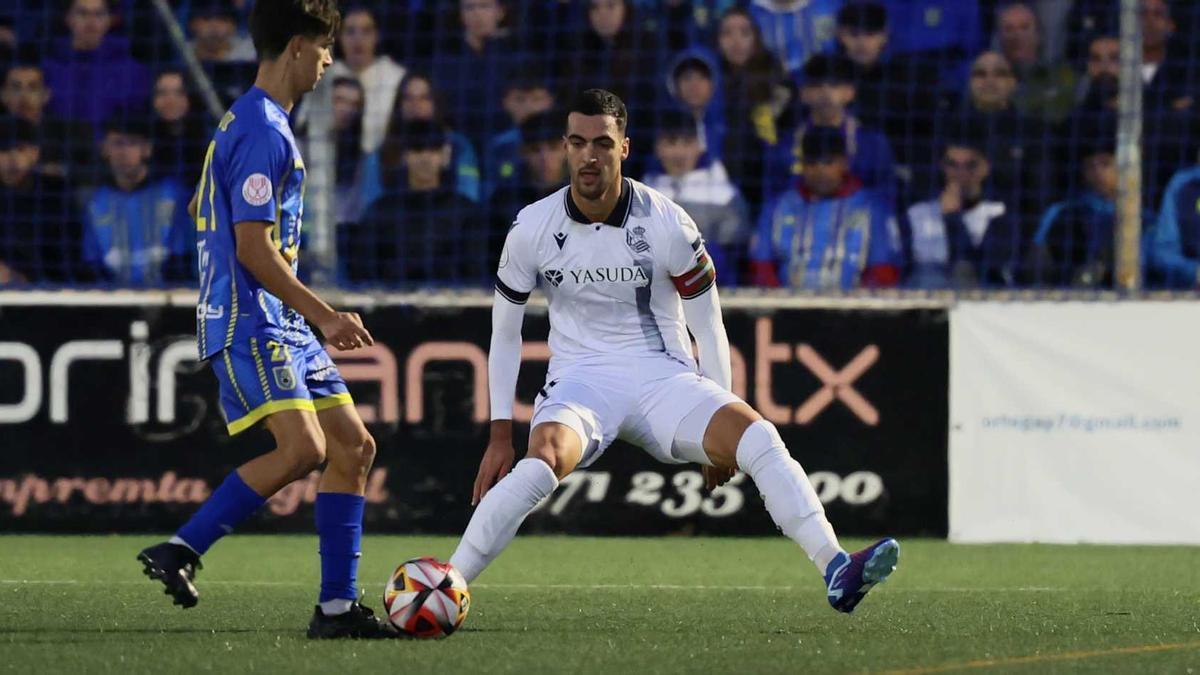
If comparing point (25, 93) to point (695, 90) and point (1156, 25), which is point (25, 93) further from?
point (1156, 25)

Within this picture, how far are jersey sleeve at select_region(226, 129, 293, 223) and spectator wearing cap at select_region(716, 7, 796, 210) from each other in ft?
18.5

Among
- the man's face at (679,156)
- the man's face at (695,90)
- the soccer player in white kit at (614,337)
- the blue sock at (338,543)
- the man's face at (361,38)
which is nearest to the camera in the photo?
the blue sock at (338,543)

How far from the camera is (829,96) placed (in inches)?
427

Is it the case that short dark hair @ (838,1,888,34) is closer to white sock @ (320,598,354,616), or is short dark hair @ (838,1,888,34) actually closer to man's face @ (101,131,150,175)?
man's face @ (101,131,150,175)

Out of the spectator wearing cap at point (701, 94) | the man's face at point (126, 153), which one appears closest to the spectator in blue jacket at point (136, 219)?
the man's face at point (126, 153)

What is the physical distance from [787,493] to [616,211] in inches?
42.5

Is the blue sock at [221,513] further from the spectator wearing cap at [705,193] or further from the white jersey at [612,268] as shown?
the spectator wearing cap at [705,193]

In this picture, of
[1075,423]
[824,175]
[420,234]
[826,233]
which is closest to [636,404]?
[1075,423]

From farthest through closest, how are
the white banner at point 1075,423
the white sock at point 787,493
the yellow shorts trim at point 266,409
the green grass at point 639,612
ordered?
the white banner at point 1075,423 → the white sock at point 787,493 → the yellow shorts trim at point 266,409 → the green grass at point 639,612

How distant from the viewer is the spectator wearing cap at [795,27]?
11.2 m

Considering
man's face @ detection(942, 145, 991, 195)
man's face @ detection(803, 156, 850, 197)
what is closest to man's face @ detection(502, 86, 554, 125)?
man's face @ detection(803, 156, 850, 197)

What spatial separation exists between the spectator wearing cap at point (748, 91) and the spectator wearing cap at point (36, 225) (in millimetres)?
3507

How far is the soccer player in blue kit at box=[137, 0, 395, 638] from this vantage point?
552 centimetres

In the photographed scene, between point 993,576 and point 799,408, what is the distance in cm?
193
